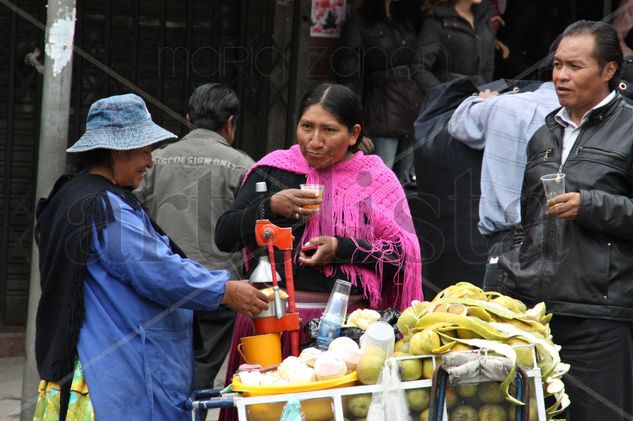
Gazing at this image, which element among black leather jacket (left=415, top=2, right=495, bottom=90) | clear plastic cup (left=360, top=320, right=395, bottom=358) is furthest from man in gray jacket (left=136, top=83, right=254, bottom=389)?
black leather jacket (left=415, top=2, right=495, bottom=90)

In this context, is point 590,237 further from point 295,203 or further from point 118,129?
point 118,129

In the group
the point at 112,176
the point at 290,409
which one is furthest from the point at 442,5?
the point at 290,409

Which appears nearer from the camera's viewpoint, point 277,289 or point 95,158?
point 95,158

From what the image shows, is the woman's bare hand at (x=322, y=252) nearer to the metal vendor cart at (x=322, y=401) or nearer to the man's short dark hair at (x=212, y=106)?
the metal vendor cart at (x=322, y=401)

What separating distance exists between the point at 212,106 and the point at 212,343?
1.22m

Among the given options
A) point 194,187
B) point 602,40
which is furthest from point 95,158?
point 602,40

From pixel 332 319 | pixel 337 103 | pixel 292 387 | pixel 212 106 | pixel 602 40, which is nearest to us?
pixel 292 387

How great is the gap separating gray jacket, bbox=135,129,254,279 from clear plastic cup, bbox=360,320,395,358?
77.5 inches

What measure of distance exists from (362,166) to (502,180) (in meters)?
1.18

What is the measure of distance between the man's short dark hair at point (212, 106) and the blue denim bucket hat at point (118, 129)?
1.61 m

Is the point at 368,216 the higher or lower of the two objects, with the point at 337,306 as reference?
higher

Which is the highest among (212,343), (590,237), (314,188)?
(314,188)

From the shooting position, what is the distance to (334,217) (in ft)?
14.9

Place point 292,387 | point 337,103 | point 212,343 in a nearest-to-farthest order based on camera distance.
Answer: point 292,387 < point 337,103 < point 212,343
